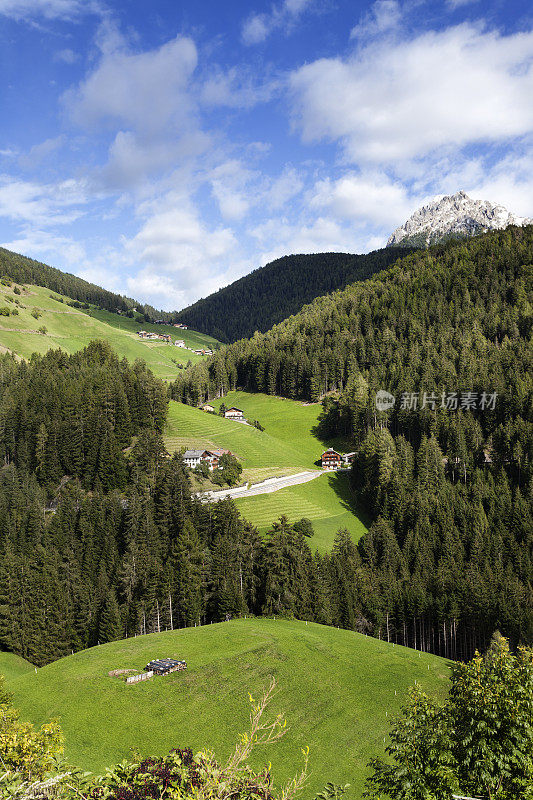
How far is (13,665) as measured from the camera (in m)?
70.2

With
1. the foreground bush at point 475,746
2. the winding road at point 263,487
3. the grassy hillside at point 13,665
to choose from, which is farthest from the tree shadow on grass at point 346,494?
A: the foreground bush at point 475,746

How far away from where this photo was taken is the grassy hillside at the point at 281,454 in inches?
4257

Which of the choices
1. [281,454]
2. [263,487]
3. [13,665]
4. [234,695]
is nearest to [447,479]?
[281,454]

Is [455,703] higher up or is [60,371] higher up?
[60,371]

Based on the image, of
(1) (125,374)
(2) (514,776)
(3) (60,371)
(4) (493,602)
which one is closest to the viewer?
(2) (514,776)

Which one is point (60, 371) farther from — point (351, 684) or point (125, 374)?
point (351, 684)

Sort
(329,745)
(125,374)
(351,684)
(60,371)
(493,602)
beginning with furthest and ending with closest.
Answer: (60,371), (125,374), (493,602), (351,684), (329,745)

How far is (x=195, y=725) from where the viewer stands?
4219cm

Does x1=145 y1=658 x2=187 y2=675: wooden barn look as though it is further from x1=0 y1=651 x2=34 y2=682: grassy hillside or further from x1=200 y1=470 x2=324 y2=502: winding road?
x1=200 y1=470 x2=324 y2=502: winding road

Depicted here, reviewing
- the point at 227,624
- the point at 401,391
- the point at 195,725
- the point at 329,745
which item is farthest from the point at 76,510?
the point at 401,391

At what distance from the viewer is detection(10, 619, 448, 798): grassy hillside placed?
3953 cm

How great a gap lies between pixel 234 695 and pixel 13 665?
140 ft

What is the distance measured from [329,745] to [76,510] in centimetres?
7585

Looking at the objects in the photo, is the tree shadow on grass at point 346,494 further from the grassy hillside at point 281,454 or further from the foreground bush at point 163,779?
the foreground bush at point 163,779
